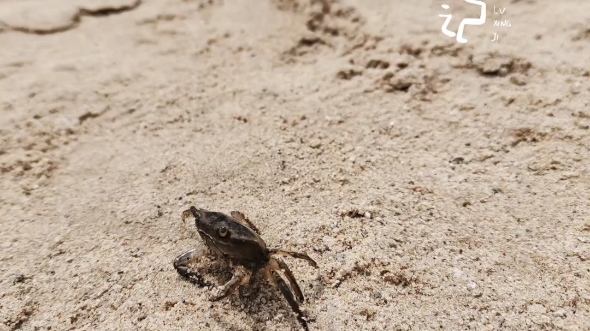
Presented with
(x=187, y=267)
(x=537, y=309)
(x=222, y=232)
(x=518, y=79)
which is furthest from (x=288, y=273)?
(x=518, y=79)

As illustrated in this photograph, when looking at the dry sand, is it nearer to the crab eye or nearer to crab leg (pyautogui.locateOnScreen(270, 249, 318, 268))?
crab leg (pyautogui.locateOnScreen(270, 249, 318, 268))

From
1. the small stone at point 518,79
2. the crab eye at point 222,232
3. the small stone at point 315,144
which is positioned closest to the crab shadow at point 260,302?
the crab eye at point 222,232

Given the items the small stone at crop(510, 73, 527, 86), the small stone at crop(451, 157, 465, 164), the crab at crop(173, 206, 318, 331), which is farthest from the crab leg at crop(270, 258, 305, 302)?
the small stone at crop(510, 73, 527, 86)

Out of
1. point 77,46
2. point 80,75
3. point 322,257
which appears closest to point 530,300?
point 322,257

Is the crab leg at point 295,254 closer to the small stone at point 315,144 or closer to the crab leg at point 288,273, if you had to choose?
the crab leg at point 288,273

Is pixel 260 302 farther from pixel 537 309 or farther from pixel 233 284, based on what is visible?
pixel 537 309

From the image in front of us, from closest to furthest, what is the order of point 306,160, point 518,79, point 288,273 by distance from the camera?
point 288,273
point 306,160
point 518,79
